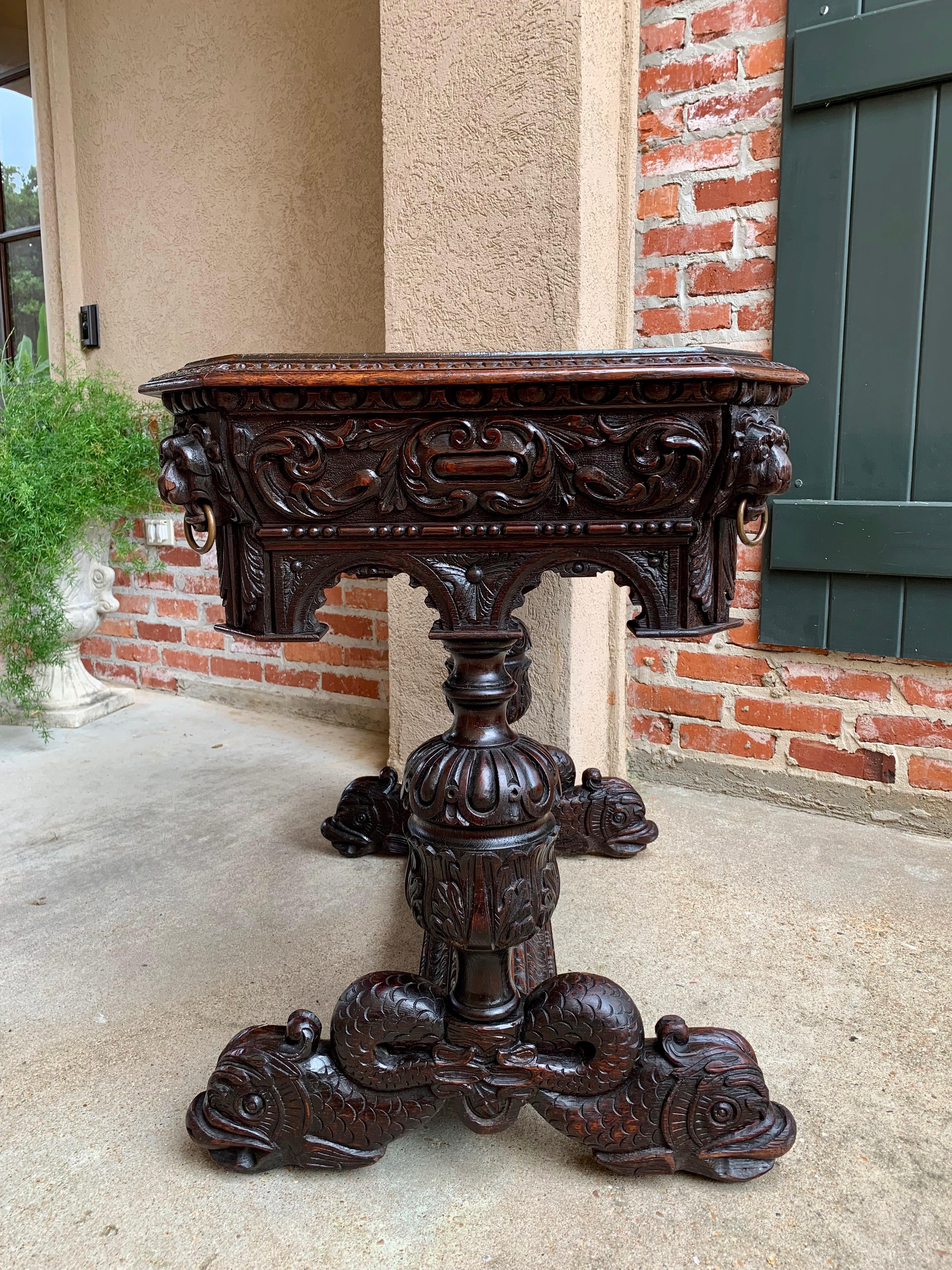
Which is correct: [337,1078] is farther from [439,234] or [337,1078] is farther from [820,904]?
[439,234]

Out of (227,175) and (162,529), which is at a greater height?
(227,175)

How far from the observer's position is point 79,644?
3102mm

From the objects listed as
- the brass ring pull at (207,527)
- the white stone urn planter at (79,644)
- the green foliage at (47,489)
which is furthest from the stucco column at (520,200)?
the white stone urn planter at (79,644)

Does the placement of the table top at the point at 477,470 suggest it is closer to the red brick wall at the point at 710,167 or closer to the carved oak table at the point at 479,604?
the carved oak table at the point at 479,604

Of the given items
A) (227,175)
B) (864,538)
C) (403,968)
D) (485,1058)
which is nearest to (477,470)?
(485,1058)

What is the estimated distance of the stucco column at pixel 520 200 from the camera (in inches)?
71.0

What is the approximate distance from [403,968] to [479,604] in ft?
2.40

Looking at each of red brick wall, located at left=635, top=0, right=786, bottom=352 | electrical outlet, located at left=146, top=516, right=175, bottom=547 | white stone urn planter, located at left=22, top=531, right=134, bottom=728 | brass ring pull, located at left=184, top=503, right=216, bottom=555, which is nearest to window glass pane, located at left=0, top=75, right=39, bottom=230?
electrical outlet, located at left=146, top=516, right=175, bottom=547

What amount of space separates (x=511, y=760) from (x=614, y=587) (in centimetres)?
115

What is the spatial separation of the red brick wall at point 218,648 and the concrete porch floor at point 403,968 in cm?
44

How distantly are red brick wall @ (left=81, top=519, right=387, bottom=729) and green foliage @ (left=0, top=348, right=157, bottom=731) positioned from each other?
34 centimetres

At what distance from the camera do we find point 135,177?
3.02 m

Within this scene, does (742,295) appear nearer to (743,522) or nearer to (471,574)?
(743,522)

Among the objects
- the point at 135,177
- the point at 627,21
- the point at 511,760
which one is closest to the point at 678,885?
the point at 511,760
